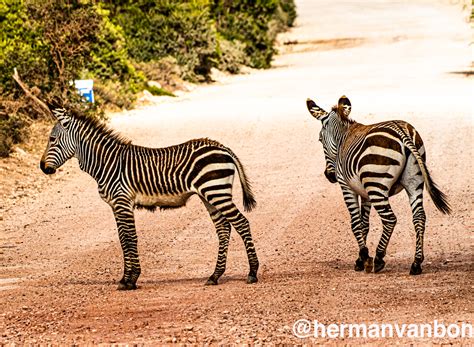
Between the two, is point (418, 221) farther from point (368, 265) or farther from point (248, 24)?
point (248, 24)

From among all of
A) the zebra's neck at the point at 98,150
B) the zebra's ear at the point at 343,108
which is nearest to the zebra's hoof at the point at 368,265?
the zebra's ear at the point at 343,108

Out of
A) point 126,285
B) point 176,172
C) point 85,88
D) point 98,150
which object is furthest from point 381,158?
point 85,88

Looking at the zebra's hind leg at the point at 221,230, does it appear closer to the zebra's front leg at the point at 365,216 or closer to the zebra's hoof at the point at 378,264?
the zebra's hoof at the point at 378,264

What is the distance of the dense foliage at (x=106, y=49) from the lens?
1101 inches

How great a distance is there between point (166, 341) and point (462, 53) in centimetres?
5294

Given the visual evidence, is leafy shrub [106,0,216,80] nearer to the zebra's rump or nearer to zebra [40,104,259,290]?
zebra [40,104,259,290]

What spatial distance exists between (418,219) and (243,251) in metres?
2.96

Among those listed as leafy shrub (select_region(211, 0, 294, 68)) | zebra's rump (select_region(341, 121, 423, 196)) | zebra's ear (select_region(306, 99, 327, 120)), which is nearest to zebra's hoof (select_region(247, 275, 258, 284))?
zebra's rump (select_region(341, 121, 423, 196))

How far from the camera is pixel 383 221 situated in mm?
11703

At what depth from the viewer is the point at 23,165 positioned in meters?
22.2

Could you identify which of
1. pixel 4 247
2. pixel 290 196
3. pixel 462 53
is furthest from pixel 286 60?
pixel 4 247

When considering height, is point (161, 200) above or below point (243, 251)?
above

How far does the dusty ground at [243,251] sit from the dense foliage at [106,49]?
197 centimetres

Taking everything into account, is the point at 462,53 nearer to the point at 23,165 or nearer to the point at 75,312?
the point at 23,165
